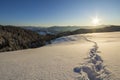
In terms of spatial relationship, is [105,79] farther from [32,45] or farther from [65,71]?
[32,45]

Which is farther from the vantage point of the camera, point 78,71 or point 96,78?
point 78,71

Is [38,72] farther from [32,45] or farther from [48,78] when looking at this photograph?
[32,45]

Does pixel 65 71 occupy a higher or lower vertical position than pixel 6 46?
higher

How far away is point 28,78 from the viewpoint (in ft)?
11.5

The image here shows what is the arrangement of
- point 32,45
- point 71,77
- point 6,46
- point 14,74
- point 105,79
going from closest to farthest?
point 105,79 < point 71,77 < point 14,74 < point 6,46 < point 32,45

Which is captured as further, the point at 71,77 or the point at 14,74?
the point at 14,74

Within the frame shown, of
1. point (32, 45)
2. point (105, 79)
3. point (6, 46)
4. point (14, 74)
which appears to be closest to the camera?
point (105, 79)

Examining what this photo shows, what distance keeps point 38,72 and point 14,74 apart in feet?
2.23

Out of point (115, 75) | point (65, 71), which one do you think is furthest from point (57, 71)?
point (115, 75)

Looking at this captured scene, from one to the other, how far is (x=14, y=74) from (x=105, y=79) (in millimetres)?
2484

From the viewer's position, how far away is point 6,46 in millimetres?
17844

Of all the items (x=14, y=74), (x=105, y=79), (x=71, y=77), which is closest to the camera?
(x=105, y=79)

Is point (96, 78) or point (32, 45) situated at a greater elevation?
point (96, 78)

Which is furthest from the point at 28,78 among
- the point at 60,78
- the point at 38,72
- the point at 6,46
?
the point at 6,46
